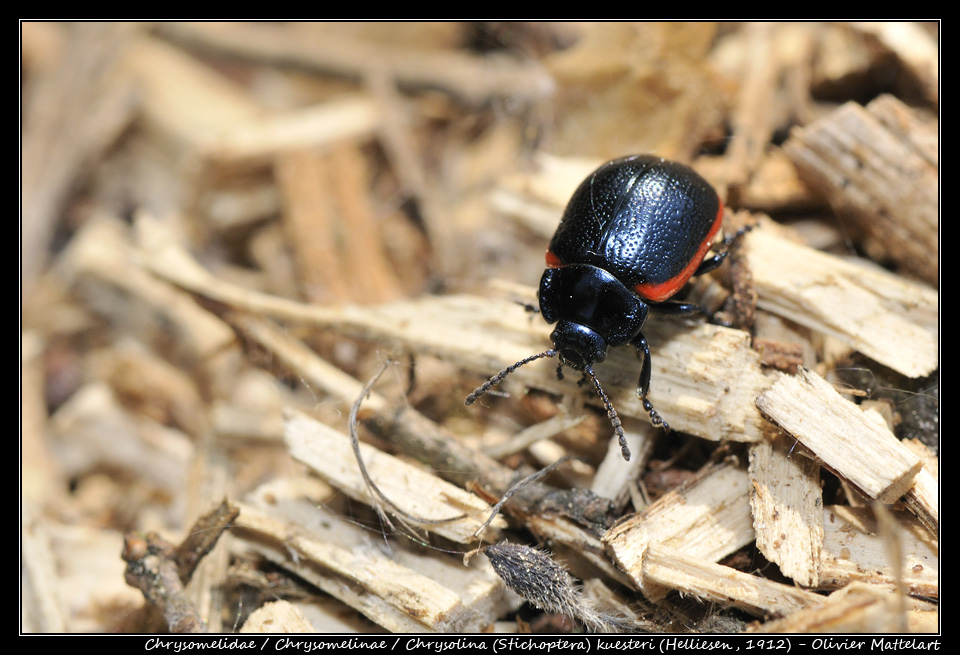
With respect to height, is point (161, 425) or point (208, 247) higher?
point (208, 247)

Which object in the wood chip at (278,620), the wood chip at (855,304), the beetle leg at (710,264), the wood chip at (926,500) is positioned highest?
the beetle leg at (710,264)

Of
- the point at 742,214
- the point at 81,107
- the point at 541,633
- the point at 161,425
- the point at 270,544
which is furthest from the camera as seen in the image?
the point at 81,107

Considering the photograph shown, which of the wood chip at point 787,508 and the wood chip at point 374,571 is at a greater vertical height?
the wood chip at point 787,508

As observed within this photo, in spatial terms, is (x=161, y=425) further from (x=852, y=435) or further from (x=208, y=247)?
(x=852, y=435)

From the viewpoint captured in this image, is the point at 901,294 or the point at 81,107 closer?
the point at 901,294

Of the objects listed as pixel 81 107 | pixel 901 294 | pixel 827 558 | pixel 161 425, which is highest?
pixel 81 107

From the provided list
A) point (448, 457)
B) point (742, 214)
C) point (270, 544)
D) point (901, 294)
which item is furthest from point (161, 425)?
point (901, 294)

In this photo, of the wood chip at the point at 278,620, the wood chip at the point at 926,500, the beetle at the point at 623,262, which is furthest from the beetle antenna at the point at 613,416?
the wood chip at the point at 278,620

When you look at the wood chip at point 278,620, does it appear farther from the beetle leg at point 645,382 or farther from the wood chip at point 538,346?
the beetle leg at point 645,382
